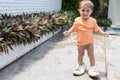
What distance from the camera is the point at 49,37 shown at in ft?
28.7

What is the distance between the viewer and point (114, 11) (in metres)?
14.3

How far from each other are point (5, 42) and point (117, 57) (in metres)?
2.72

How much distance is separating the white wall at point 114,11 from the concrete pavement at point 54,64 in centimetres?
701

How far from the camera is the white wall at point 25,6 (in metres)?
7.23

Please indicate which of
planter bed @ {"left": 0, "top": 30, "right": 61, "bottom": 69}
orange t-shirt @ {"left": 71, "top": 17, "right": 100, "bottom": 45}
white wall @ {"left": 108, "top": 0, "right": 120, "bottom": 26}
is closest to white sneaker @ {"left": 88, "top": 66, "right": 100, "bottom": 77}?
orange t-shirt @ {"left": 71, "top": 17, "right": 100, "bottom": 45}

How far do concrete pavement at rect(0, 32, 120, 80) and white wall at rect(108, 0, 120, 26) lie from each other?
7.01 metres

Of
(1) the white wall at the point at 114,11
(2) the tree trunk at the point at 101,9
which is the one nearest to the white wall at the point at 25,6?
(2) the tree trunk at the point at 101,9

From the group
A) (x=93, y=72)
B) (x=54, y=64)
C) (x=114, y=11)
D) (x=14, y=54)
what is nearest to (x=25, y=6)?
(x=14, y=54)

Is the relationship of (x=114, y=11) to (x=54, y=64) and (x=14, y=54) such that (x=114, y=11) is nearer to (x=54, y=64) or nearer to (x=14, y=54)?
(x=54, y=64)

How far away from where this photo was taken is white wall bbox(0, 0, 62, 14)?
23.7 feet

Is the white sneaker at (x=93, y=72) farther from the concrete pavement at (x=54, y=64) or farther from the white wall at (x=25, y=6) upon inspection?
the white wall at (x=25, y=6)

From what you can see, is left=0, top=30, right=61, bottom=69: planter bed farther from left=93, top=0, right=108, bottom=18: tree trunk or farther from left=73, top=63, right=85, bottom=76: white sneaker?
left=93, top=0, right=108, bottom=18: tree trunk

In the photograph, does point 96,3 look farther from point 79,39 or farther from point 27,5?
point 79,39

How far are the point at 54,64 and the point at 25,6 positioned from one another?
12.5 feet
